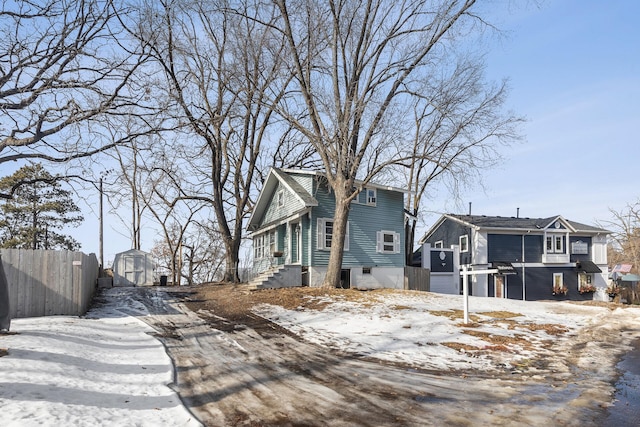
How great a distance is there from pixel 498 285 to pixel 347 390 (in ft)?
98.9

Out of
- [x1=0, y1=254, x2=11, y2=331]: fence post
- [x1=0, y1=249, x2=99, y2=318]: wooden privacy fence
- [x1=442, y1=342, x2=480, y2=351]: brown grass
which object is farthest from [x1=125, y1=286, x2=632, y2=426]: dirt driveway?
[x1=0, y1=249, x2=99, y2=318]: wooden privacy fence

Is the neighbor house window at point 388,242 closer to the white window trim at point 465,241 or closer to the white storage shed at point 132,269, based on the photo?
→ the white window trim at point 465,241

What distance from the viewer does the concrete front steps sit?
2038 centimetres

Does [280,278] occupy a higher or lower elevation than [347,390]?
higher

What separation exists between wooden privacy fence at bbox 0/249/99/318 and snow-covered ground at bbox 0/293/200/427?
6.06 feet

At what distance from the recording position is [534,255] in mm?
34750

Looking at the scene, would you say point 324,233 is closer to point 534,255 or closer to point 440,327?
point 440,327

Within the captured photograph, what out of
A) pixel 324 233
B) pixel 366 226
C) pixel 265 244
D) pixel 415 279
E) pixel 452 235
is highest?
pixel 366 226

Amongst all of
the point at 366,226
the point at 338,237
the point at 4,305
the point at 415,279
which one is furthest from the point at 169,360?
the point at 415,279

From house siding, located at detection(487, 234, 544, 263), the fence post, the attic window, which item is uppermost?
the attic window

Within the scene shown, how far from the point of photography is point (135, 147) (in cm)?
1123

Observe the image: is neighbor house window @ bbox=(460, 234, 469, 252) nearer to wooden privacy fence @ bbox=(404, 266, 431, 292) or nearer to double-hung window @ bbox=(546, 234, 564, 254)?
double-hung window @ bbox=(546, 234, 564, 254)

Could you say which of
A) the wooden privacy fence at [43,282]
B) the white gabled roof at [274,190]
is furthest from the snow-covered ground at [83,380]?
the white gabled roof at [274,190]

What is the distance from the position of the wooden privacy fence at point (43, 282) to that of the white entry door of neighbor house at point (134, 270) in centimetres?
1719
